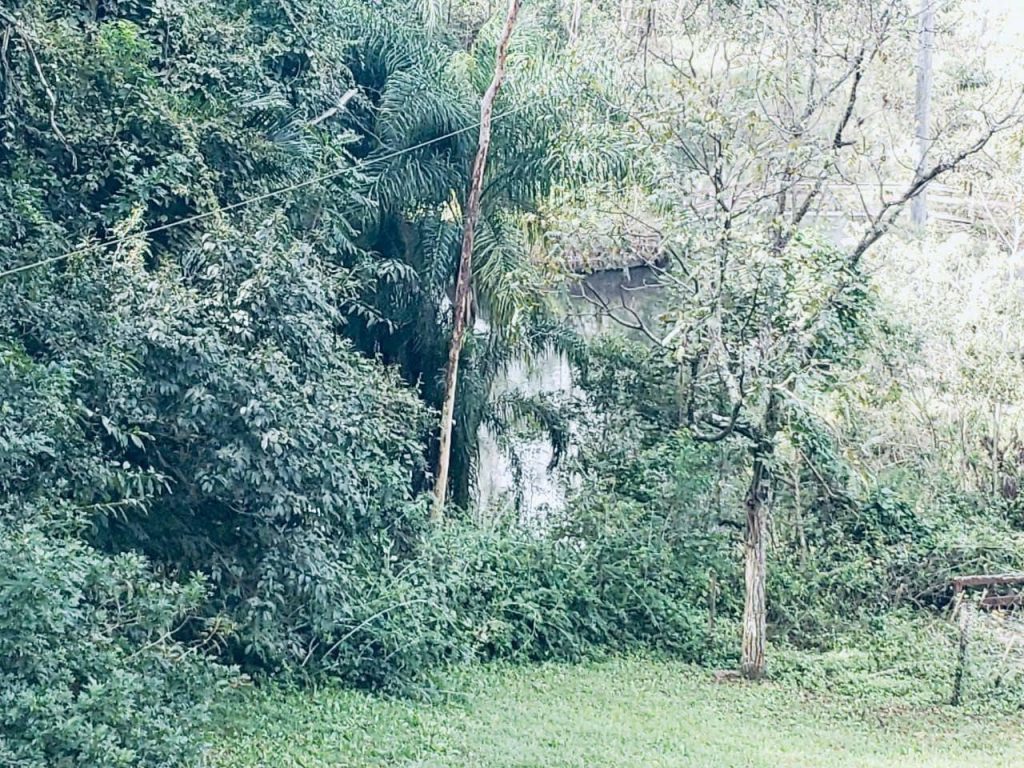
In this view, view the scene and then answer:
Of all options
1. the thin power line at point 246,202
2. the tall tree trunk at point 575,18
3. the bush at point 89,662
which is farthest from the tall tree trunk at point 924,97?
the bush at point 89,662

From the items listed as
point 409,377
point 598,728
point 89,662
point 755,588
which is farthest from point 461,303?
point 89,662

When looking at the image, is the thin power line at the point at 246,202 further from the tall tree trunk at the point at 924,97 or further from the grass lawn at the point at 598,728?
the tall tree trunk at the point at 924,97

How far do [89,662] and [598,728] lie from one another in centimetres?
347

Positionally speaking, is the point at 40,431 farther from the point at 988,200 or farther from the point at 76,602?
the point at 988,200

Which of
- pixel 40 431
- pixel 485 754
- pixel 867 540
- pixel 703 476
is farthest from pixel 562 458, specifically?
pixel 40 431

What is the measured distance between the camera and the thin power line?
721 centimetres

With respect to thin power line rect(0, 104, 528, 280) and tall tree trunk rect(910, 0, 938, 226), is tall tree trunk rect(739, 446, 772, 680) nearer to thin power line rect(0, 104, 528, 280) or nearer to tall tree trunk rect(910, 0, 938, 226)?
thin power line rect(0, 104, 528, 280)

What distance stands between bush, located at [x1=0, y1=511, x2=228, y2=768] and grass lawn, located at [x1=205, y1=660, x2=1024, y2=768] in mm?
596

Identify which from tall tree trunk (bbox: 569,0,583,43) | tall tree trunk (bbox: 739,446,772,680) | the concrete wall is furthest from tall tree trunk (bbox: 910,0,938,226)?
tall tree trunk (bbox: 739,446,772,680)

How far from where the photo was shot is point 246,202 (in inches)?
357

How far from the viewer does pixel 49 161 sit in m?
8.05

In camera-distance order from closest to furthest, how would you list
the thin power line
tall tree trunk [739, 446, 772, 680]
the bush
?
the bush, the thin power line, tall tree trunk [739, 446, 772, 680]

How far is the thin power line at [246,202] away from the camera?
23.7 ft

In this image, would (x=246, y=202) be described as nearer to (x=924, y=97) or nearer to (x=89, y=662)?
(x=89, y=662)
